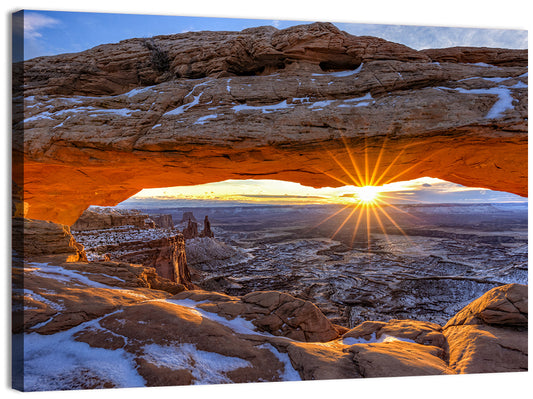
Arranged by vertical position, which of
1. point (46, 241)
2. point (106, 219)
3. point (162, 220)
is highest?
point (46, 241)

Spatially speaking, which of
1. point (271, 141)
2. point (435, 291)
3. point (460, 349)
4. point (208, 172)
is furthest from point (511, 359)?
point (435, 291)

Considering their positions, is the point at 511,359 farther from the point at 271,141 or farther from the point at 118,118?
the point at 118,118

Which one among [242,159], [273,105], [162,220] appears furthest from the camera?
[162,220]

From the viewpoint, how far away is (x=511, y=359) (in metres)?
5.68

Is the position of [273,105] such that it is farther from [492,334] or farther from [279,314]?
[492,334]

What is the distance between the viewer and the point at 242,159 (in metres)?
9.09

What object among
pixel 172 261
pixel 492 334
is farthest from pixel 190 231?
pixel 492 334

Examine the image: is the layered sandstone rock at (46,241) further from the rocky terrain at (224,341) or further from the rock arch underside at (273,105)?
the rocky terrain at (224,341)

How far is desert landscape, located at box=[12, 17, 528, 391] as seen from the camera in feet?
17.6

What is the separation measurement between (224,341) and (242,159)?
17.8 feet

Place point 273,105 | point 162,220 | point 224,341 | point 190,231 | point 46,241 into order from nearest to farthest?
point 224,341, point 273,105, point 46,241, point 190,231, point 162,220

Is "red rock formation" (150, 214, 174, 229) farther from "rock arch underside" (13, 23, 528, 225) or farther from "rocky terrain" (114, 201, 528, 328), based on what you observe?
"rock arch underside" (13, 23, 528, 225)

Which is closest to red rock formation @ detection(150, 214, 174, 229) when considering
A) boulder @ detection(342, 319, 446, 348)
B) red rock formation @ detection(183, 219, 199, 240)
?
red rock formation @ detection(183, 219, 199, 240)

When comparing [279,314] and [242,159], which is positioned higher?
[242,159]
